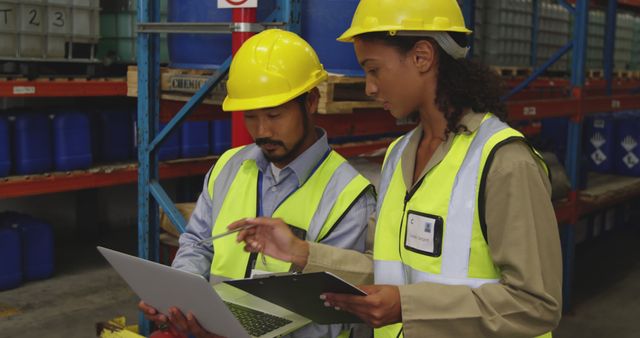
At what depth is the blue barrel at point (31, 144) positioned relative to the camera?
5820mm

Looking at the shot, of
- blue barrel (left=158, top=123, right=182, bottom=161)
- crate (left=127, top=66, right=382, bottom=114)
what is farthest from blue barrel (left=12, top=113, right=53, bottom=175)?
crate (left=127, top=66, right=382, bottom=114)

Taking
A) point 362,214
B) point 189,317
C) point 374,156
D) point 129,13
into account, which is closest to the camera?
point 189,317

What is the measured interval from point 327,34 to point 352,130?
50 cm

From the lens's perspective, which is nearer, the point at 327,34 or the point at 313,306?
the point at 313,306

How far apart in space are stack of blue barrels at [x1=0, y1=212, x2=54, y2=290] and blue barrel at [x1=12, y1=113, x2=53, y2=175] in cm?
51

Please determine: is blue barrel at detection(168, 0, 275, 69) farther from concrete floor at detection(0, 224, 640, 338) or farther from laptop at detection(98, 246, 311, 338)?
concrete floor at detection(0, 224, 640, 338)

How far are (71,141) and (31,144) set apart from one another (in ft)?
1.05

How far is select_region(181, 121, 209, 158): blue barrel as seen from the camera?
21.7ft

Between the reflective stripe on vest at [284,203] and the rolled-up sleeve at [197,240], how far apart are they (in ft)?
0.19

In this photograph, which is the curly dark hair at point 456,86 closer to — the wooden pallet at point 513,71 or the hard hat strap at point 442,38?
the hard hat strap at point 442,38

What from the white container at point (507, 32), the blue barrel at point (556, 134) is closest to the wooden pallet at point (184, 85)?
the blue barrel at point (556, 134)

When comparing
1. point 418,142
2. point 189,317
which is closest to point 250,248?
point 189,317

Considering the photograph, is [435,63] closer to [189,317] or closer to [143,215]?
[189,317]

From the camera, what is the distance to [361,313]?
64.5 inches
